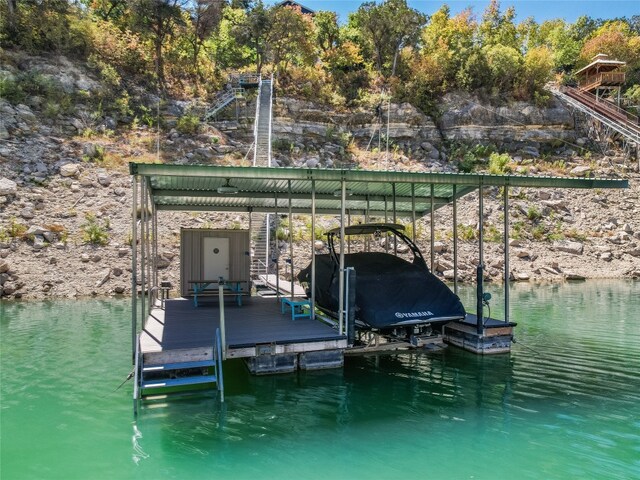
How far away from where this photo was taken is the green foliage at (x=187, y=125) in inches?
1169

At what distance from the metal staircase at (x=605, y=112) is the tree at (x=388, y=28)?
486 inches

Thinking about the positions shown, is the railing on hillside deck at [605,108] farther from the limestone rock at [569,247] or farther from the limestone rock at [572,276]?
the limestone rock at [572,276]

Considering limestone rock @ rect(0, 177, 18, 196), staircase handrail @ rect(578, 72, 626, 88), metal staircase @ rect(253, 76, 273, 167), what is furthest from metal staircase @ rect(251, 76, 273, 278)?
staircase handrail @ rect(578, 72, 626, 88)

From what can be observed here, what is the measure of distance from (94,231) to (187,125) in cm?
1163

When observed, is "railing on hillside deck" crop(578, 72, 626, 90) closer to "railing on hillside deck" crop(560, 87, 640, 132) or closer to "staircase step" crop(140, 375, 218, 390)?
"railing on hillside deck" crop(560, 87, 640, 132)

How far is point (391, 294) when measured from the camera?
864 cm

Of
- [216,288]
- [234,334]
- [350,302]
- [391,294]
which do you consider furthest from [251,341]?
[216,288]

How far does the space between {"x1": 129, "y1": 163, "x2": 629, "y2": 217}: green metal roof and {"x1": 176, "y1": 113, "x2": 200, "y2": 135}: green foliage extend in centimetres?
1669

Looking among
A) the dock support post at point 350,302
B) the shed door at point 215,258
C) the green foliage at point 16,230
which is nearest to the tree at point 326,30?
the green foliage at point 16,230

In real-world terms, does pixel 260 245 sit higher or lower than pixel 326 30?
lower

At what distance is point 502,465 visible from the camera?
17.4 feet

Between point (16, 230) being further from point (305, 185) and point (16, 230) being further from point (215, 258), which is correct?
point (305, 185)

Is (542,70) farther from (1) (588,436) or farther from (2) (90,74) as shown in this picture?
(1) (588,436)

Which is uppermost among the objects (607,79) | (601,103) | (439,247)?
(607,79)
